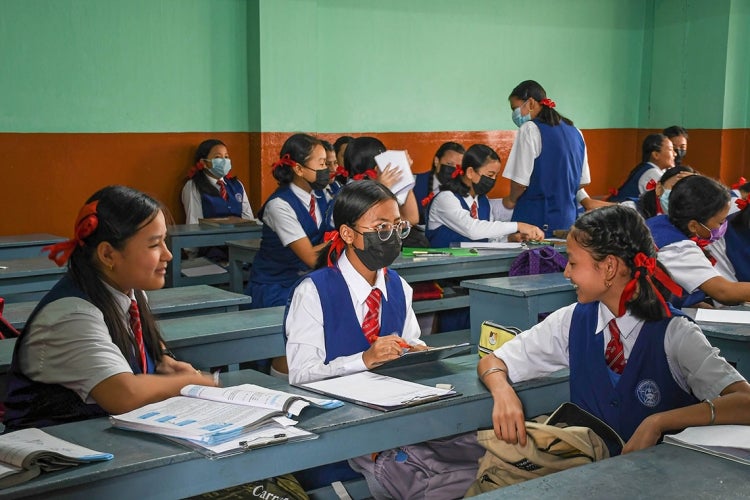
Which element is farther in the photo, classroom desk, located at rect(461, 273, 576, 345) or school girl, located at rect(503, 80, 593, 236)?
school girl, located at rect(503, 80, 593, 236)

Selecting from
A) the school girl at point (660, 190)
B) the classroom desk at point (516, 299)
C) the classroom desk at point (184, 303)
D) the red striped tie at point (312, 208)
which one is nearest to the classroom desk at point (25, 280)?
the classroom desk at point (184, 303)

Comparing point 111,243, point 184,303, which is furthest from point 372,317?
point 184,303

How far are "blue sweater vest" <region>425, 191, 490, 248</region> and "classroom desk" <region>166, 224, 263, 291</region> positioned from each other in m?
1.12

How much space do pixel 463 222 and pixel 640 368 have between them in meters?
3.10

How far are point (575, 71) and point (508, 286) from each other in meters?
5.91

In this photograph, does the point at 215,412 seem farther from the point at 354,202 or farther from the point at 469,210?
the point at 469,210

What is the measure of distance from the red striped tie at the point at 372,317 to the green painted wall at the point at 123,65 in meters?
4.41

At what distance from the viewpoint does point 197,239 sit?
5.62 meters

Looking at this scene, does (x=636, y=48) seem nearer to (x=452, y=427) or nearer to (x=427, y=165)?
(x=427, y=165)

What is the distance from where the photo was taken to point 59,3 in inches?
250

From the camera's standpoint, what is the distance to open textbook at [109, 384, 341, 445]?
184cm

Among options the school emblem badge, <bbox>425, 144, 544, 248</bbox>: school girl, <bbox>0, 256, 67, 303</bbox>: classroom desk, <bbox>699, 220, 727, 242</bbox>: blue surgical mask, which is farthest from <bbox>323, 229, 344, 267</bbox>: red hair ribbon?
<bbox>425, 144, 544, 248</bbox>: school girl

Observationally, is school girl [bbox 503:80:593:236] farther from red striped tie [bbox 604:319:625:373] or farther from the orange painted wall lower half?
red striped tie [bbox 604:319:625:373]

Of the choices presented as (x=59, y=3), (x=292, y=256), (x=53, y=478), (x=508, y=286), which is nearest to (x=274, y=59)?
(x=59, y=3)
